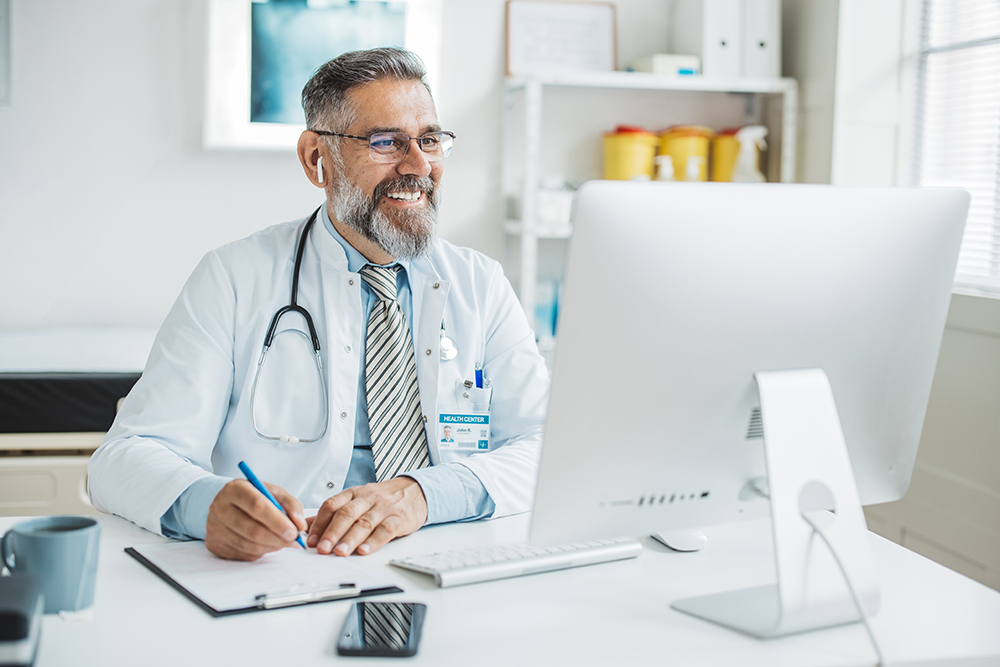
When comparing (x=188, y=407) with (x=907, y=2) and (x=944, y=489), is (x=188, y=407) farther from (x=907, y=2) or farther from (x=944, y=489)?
(x=907, y=2)

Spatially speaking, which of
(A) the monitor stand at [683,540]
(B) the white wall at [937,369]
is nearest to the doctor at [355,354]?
(A) the monitor stand at [683,540]

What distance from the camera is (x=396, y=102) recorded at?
166 cm

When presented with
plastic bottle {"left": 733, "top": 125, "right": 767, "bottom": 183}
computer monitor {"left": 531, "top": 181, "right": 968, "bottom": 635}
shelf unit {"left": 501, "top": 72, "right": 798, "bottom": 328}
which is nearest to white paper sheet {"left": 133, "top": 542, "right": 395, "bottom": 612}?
computer monitor {"left": 531, "top": 181, "right": 968, "bottom": 635}

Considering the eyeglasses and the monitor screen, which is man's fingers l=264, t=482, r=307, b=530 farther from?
the eyeglasses

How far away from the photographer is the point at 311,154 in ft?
5.81

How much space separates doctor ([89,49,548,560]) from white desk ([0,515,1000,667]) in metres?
0.27

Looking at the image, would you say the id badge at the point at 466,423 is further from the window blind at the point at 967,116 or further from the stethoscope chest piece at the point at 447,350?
the window blind at the point at 967,116

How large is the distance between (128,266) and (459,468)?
2.00 m

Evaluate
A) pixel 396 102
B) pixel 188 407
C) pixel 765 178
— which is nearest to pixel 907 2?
pixel 765 178

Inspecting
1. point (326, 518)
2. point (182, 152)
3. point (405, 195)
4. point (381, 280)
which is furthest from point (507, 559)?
point (182, 152)

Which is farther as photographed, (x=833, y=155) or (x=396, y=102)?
(x=833, y=155)

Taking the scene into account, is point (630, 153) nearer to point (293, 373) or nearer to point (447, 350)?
point (447, 350)

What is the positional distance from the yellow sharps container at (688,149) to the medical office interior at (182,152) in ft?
0.90

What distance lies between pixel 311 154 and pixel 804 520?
122 centimetres
